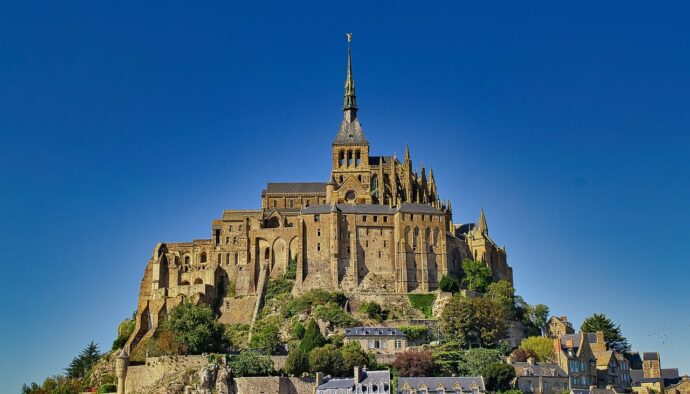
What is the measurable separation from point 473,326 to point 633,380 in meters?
16.0

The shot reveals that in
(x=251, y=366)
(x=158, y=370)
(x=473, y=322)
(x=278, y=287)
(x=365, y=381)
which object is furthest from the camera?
(x=278, y=287)

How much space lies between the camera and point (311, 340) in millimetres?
83312

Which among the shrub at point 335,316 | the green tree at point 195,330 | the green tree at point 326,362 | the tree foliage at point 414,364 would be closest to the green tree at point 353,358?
the green tree at point 326,362

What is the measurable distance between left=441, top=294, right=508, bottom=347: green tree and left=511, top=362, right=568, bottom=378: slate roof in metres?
6.97

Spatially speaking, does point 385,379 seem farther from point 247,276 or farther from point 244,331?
point 247,276

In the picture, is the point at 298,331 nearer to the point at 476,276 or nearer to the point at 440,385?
the point at 440,385

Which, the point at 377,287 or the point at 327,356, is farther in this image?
the point at 377,287

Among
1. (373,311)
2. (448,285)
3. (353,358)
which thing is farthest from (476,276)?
(353,358)

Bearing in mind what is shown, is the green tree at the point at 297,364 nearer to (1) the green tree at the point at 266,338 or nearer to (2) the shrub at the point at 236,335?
(1) the green tree at the point at 266,338

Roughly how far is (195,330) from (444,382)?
21.5 metres

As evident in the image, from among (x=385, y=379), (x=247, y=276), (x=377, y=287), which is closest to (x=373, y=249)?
(x=377, y=287)

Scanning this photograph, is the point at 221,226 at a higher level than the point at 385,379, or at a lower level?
higher

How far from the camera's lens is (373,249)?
100312 mm

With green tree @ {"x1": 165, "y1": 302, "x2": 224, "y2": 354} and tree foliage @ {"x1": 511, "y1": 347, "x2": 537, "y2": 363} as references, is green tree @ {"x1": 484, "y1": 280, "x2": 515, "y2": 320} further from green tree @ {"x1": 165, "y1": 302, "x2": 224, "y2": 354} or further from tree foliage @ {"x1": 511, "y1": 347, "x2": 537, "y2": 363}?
green tree @ {"x1": 165, "y1": 302, "x2": 224, "y2": 354}
